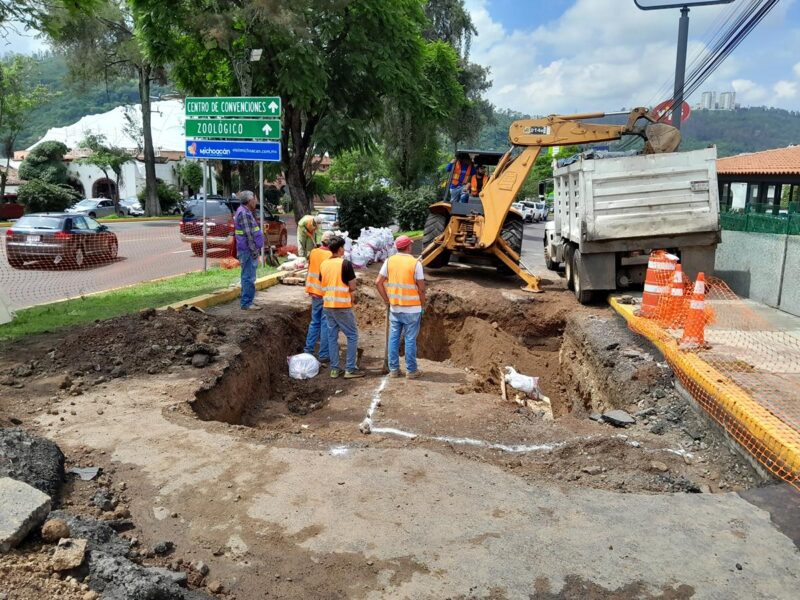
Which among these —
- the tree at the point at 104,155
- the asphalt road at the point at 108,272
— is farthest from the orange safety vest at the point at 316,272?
the tree at the point at 104,155

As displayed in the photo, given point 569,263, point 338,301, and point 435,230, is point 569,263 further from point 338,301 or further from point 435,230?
point 338,301

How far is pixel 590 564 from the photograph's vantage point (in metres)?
3.48

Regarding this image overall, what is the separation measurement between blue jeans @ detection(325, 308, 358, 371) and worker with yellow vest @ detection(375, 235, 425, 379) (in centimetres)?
48

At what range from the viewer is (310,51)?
18234 millimetres

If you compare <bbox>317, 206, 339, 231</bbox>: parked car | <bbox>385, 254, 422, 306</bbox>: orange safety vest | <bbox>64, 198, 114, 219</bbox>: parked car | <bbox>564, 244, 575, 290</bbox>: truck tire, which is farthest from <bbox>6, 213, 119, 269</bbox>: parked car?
<bbox>64, 198, 114, 219</bbox>: parked car

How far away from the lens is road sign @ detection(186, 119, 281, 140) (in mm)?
12812

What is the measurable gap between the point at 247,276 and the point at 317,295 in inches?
69.8

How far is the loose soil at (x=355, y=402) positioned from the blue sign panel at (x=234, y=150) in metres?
3.55

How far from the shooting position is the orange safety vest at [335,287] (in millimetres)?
7871

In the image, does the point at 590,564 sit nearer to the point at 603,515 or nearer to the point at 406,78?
the point at 603,515

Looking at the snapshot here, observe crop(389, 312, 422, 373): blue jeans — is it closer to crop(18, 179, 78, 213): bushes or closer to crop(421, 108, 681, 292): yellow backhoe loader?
crop(421, 108, 681, 292): yellow backhoe loader

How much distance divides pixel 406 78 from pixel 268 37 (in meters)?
4.34

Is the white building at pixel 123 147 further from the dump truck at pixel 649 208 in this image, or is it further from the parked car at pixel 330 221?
the dump truck at pixel 649 208

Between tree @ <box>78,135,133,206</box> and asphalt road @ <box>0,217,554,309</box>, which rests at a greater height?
tree @ <box>78,135,133,206</box>
